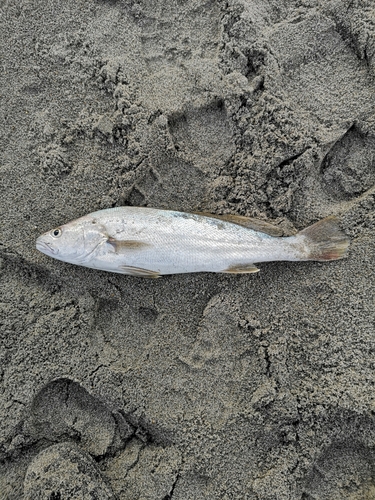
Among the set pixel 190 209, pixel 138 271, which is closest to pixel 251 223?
pixel 190 209

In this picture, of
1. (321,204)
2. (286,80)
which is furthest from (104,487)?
(286,80)

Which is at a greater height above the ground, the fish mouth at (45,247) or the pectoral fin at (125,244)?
the fish mouth at (45,247)

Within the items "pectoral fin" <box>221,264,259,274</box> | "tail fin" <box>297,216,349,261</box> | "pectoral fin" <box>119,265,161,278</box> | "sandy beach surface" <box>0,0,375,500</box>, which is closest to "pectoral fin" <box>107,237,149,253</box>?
"pectoral fin" <box>119,265,161,278</box>

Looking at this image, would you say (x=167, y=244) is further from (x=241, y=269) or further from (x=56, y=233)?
(x=56, y=233)

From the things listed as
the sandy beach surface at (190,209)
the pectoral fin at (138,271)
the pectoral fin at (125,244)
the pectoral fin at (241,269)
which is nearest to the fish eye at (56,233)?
the sandy beach surface at (190,209)

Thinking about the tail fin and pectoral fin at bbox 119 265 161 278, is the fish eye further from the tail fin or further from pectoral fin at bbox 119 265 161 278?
the tail fin

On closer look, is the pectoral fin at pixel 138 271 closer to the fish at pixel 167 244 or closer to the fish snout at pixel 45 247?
the fish at pixel 167 244
